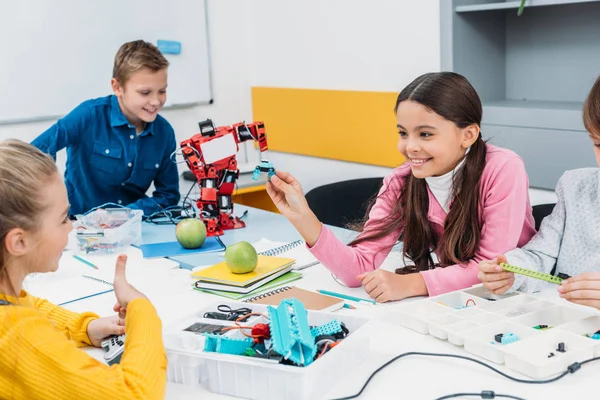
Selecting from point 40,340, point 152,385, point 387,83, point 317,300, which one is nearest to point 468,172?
point 317,300

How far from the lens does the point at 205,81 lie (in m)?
3.75

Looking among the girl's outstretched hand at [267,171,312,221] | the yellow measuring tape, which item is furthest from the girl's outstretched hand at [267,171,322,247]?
the yellow measuring tape

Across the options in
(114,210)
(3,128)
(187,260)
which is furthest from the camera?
(3,128)

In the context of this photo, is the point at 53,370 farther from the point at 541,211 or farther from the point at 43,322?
the point at 541,211

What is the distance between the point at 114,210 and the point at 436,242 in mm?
1073

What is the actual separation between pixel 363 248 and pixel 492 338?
0.57 metres

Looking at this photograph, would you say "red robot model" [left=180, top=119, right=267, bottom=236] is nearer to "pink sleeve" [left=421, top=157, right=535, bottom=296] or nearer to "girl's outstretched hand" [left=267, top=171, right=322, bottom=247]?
"girl's outstretched hand" [left=267, top=171, right=322, bottom=247]

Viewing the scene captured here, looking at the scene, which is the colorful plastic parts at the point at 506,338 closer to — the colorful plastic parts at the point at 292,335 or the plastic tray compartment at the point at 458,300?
the plastic tray compartment at the point at 458,300

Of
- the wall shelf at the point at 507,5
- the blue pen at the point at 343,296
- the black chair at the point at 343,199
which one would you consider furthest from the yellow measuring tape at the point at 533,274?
the wall shelf at the point at 507,5

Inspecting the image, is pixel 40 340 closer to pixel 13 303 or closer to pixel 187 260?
pixel 13 303

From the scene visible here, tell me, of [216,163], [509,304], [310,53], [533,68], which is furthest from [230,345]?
[310,53]

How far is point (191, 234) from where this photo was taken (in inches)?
79.1

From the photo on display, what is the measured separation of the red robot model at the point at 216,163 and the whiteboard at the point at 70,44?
131cm

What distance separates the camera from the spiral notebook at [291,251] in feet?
6.04
